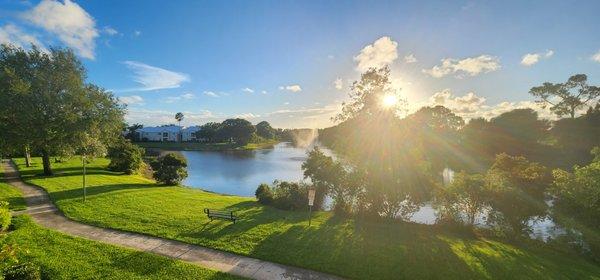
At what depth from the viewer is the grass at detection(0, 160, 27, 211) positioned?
69.0 feet

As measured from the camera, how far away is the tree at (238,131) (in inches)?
5221

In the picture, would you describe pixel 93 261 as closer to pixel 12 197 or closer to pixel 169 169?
pixel 12 197

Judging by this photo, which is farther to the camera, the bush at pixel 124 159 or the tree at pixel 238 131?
the tree at pixel 238 131

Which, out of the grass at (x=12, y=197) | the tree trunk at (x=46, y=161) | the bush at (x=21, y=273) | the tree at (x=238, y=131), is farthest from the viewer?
the tree at (x=238, y=131)

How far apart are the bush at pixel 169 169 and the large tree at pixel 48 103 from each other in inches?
243

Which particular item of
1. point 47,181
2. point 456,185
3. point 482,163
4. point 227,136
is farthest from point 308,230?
point 227,136

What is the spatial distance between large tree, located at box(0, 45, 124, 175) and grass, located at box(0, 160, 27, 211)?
17.1ft

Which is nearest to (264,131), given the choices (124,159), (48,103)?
(124,159)

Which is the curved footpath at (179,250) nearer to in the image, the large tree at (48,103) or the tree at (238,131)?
the large tree at (48,103)

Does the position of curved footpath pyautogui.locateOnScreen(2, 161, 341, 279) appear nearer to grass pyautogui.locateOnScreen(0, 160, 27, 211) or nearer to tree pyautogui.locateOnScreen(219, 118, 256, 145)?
grass pyautogui.locateOnScreen(0, 160, 27, 211)

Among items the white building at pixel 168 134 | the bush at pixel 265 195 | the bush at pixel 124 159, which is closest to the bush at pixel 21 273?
the bush at pixel 265 195

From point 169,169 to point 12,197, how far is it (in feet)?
47.6

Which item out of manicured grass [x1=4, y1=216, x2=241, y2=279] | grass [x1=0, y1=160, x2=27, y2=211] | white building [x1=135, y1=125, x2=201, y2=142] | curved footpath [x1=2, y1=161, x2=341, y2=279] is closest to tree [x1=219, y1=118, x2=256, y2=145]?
white building [x1=135, y1=125, x2=201, y2=142]

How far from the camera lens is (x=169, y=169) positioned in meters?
36.5
